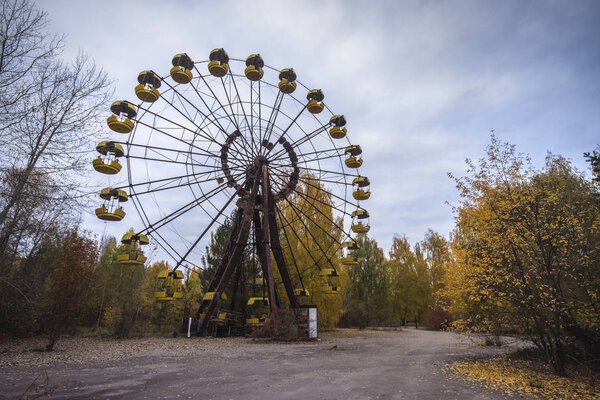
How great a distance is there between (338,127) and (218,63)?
7.73m

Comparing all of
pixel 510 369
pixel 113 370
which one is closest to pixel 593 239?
pixel 510 369

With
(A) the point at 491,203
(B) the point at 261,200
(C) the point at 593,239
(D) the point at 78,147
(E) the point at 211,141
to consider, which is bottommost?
(C) the point at 593,239

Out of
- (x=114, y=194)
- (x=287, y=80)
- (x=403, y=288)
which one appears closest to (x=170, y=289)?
(x=114, y=194)

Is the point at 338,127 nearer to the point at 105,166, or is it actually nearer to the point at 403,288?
the point at 105,166

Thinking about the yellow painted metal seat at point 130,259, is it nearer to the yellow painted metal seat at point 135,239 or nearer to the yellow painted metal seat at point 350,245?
the yellow painted metal seat at point 135,239

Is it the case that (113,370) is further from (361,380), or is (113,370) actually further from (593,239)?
(593,239)

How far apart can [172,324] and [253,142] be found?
17.4 m

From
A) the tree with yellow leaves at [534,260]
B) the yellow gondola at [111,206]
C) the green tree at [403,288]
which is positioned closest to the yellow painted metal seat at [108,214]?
the yellow gondola at [111,206]

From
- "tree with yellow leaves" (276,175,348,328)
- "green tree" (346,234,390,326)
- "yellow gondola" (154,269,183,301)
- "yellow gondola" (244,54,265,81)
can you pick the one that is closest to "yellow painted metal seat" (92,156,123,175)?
"yellow gondola" (154,269,183,301)

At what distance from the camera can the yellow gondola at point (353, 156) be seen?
20608 millimetres

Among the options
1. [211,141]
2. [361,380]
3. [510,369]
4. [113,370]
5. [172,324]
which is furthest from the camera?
[172,324]

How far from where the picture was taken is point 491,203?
10.6m

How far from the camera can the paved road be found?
7.12 meters

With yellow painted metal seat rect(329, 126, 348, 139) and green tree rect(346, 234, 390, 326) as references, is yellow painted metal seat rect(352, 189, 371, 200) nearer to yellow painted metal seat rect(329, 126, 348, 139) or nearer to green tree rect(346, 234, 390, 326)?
yellow painted metal seat rect(329, 126, 348, 139)
